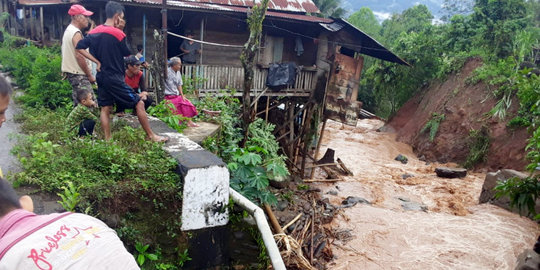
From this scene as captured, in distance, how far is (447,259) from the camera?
7.10 m

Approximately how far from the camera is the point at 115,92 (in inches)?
168

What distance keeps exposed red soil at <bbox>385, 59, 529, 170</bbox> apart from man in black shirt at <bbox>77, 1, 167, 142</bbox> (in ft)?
37.6

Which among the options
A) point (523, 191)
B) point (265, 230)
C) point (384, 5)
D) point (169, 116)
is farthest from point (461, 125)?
point (384, 5)

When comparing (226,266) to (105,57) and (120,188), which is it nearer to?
(120,188)

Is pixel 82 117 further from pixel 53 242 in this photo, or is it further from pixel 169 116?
pixel 53 242

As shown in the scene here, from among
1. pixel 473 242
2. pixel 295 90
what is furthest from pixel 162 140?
pixel 295 90

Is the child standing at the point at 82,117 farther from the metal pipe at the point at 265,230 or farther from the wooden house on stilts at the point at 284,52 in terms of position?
the wooden house on stilts at the point at 284,52

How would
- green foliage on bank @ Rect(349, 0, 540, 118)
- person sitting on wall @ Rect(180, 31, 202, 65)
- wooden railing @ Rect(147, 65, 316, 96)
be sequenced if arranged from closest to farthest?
wooden railing @ Rect(147, 65, 316, 96) → person sitting on wall @ Rect(180, 31, 202, 65) → green foliage on bank @ Rect(349, 0, 540, 118)

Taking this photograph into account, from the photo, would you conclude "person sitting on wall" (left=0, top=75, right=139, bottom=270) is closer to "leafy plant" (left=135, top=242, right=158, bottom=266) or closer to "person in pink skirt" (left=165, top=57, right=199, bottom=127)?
"leafy plant" (left=135, top=242, right=158, bottom=266)

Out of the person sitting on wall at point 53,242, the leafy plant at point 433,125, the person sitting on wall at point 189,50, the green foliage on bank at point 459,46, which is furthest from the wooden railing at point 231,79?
the person sitting on wall at point 53,242

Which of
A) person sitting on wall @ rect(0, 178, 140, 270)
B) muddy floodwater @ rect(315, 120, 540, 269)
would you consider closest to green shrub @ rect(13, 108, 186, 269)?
person sitting on wall @ rect(0, 178, 140, 270)

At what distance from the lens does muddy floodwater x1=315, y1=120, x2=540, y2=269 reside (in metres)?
7.02

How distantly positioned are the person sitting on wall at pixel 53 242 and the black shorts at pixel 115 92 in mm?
2736

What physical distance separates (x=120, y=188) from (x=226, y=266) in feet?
4.16
